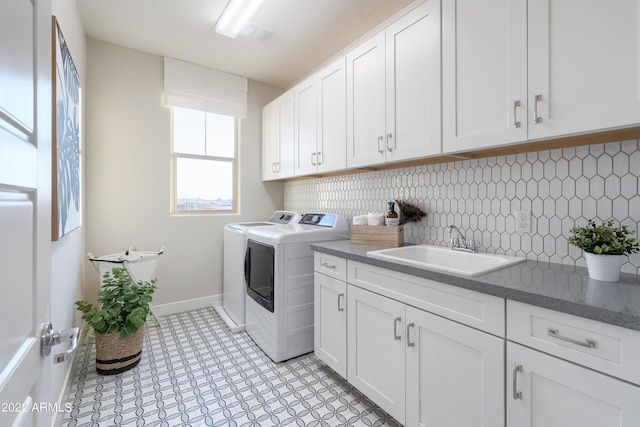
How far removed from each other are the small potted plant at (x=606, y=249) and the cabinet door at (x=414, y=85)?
30.1 inches

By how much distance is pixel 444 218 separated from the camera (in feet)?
6.34

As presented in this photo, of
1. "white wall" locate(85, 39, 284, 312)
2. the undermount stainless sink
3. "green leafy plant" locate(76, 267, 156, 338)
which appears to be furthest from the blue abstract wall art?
the undermount stainless sink

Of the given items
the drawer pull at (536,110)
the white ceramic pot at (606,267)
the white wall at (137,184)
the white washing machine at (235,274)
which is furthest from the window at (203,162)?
the white ceramic pot at (606,267)

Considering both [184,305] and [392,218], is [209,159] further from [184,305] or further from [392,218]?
[392,218]

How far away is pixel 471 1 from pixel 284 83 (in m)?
2.58

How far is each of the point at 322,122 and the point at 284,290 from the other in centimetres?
144

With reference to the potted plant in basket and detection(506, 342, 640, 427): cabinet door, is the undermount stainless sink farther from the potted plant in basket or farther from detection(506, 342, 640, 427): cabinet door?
the potted plant in basket

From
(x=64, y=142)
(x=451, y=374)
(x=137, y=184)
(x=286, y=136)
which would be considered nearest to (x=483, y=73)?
(x=451, y=374)

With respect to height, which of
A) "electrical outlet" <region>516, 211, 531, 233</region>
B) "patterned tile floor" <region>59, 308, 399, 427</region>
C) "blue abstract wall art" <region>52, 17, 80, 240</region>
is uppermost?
"blue abstract wall art" <region>52, 17, 80, 240</region>

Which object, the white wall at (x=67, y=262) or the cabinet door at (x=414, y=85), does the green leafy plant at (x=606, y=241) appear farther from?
the white wall at (x=67, y=262)

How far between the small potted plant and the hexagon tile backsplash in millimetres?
242

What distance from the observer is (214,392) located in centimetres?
186

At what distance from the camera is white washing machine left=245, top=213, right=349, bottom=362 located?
7.16ft

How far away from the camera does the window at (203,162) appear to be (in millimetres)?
3176
